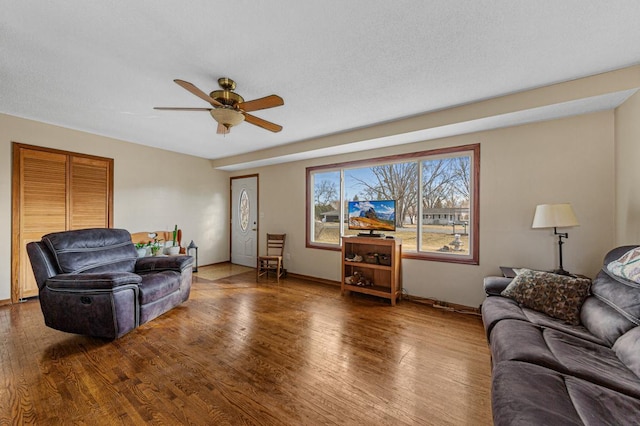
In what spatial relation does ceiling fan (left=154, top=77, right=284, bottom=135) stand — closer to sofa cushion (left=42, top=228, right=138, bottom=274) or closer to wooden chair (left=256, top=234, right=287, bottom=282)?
sofa cushion (left=42, top=228, right=138, bottom=274)

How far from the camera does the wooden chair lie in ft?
16.1

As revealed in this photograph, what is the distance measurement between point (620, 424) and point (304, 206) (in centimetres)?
433

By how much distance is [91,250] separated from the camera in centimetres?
289

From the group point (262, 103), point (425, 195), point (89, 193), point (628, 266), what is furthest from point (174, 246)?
point (628, 266)

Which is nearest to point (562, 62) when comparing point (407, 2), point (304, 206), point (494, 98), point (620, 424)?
point (494, 98)

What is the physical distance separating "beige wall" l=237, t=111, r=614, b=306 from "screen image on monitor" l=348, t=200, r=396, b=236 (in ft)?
2.09

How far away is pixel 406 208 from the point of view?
384cm

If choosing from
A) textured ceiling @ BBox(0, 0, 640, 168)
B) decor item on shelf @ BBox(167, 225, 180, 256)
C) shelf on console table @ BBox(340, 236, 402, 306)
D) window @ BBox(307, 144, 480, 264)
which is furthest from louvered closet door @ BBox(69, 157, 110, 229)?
shelf on console table @ BBox(340, 236, 402, 306)

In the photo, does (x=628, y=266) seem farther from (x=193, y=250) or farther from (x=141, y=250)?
(x=193, y=250)

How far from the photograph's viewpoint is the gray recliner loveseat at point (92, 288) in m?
2.33

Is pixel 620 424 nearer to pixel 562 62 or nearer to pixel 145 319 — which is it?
pixel 562 62

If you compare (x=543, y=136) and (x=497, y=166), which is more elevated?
(x=543, y=136)

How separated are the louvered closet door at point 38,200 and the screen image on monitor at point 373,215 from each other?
4.34m

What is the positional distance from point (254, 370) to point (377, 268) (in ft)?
7.20
